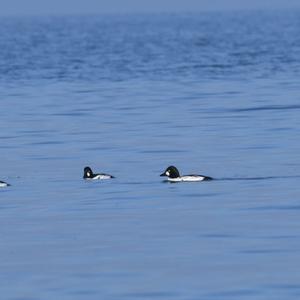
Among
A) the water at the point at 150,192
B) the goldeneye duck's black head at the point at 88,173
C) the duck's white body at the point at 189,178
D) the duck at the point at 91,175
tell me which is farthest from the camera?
the goldeneye duck's black head at the point at 88,173

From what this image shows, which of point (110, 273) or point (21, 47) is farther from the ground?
point (21, 47)

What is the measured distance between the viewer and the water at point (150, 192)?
66.5 ft

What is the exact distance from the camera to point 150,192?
2838 cm

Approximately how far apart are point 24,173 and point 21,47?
258ft

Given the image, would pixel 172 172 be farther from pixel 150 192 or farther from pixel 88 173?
pixel 88 173

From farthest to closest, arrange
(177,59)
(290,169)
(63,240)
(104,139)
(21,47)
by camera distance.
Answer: (21,47)
(177,59)
(104,139)
(290,169)
(63,240)

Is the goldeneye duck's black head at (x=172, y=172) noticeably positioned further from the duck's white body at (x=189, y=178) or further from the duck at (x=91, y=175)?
the duck at (x=91, y=175)

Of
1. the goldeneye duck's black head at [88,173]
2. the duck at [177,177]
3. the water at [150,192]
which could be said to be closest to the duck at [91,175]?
the goldeneye duck's black head at [88,173]

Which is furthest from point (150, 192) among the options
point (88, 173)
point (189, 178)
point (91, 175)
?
point (88, 173)

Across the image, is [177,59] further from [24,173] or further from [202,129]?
[24,173]

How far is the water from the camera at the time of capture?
2027 cm

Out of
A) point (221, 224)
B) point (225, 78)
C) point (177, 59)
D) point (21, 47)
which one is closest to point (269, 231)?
point (221, 224)

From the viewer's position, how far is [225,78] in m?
62.8

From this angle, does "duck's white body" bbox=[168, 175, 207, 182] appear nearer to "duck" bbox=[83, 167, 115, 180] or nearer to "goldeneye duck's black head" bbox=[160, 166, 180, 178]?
"goldeneye duck's black head" bbox=[160, 166, 180, 178]
